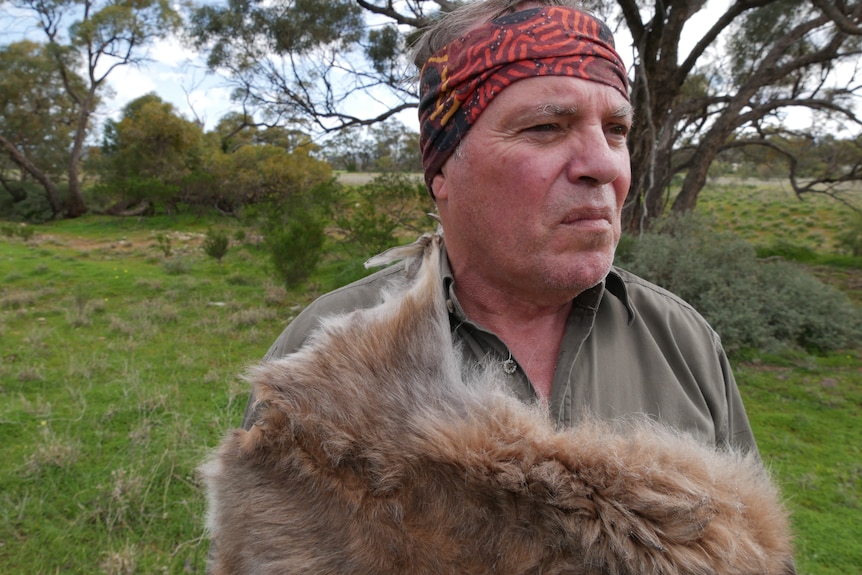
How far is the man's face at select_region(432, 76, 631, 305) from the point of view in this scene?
53.7 inches

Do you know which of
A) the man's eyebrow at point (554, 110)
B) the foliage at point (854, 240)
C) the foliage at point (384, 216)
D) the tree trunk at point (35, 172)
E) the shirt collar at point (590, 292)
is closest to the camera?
the man's eyebrow at point (554, 110)

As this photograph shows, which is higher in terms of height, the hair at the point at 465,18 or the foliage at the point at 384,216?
the hair at the point at 465,18

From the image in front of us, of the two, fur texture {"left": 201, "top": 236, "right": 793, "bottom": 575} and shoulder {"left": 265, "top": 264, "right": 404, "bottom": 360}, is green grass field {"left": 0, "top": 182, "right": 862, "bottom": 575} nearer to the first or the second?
shoulder {"left": 265, "top": 264, "right": 404, "bottom": 360}

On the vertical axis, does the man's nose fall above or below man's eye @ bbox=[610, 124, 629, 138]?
below

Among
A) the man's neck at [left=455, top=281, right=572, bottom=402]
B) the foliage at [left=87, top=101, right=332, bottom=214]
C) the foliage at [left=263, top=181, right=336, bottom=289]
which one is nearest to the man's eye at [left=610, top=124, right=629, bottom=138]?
the man's neck at [left=455, top=281, right=572, bottom=402]

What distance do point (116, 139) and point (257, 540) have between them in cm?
3125

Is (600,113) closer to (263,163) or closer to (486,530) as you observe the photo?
(486,530)

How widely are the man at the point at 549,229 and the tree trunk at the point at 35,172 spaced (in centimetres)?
2626

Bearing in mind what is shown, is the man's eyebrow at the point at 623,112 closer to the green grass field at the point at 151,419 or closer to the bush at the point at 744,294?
the green grass field at the point at 151,419

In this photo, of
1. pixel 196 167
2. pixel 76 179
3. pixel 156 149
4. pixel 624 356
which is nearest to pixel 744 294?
pixel 624 356

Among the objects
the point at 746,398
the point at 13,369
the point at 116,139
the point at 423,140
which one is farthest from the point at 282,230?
the point at 116,139

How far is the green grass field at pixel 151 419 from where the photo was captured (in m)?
3.21

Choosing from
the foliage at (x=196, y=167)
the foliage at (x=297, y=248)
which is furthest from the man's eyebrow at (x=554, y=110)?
the foliage at (x=196, y=167)

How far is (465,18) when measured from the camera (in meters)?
1.60
